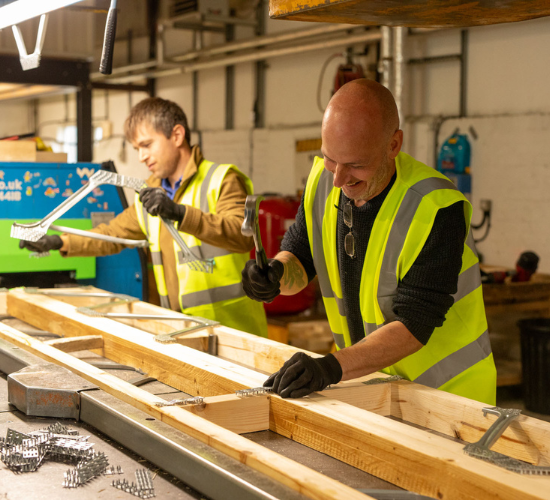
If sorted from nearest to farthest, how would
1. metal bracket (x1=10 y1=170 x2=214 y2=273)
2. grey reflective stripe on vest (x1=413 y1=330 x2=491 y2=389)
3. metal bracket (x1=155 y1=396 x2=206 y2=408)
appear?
metal bracket (x1=155 y1=396 x2=206 y2=408) < grey reflective stripe on vest (x1=413 y1=330 x2=491 y2=389) < metal bracket (x1=10 y1=170 x2=214 y2=273)

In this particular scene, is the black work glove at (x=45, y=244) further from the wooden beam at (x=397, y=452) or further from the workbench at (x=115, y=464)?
the wooden beam at (x=397, y=452)

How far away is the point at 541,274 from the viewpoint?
213 inches

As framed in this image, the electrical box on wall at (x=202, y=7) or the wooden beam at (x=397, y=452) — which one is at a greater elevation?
the electrical box on wall at (x=202, y=7)

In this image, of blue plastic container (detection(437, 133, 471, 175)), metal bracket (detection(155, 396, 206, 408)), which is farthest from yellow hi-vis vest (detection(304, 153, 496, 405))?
blue plastic container (detection(437, 133, 471, 175))

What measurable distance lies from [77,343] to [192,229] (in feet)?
2.19

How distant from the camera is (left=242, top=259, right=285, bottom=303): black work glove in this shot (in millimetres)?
2021

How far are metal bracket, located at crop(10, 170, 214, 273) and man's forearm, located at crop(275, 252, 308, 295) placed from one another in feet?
2.26

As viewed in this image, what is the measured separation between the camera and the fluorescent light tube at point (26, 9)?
1.93 metres

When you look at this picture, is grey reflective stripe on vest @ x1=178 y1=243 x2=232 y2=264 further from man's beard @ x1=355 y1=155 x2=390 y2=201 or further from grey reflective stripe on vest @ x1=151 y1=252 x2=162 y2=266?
man's beard @ x1=355 y1=155 x2=390 y2=201

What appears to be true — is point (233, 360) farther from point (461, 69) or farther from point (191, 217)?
point (461, 69)

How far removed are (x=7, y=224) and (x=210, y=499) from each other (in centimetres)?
262

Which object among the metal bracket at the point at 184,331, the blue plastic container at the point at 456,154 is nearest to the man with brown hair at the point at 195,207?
the metal bracket at the point at 184,331

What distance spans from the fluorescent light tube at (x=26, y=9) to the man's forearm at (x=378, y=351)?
1.15 metres

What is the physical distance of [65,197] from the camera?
368cm
